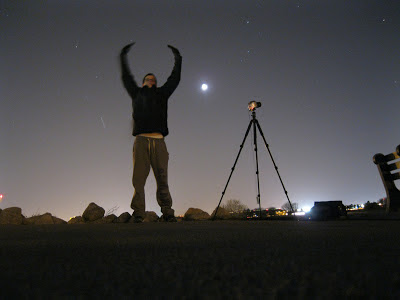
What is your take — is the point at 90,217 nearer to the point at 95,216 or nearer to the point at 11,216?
the point at 95,216

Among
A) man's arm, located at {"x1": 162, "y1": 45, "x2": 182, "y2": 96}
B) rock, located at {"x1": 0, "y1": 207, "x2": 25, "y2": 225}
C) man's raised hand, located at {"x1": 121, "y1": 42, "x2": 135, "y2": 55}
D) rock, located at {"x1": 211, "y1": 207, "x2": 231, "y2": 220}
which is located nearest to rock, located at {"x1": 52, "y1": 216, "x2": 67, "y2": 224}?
rock, located at {"x1": 0, "y1": 207, "x2": 25, "y2": 225}

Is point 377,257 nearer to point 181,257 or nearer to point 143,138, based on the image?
point 181,257

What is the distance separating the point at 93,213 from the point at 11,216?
4.55ft

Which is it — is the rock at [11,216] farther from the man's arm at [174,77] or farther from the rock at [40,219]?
the man's arm at [174,77]

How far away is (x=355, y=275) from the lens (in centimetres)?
53

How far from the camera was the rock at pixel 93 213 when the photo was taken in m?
5.79

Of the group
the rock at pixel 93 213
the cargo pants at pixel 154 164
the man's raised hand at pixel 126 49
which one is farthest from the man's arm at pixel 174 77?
the rock at pixel 93 213

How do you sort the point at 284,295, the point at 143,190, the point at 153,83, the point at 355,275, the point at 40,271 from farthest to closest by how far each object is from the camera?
the point at 153,83 → the point at 143,190 → the point at 40,271 → the point at 355,275 → the point at 284,295

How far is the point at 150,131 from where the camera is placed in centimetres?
429

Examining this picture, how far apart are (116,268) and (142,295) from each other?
25cm

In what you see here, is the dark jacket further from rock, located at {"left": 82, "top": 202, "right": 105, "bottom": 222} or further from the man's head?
rock, located at {"left": 82, "top": 202, "right": 105, "bottom": 222}

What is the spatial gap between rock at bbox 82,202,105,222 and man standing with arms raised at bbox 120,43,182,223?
2119mm

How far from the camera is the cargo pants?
13.8ft

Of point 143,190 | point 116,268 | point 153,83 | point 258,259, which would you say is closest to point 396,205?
point 143,190
